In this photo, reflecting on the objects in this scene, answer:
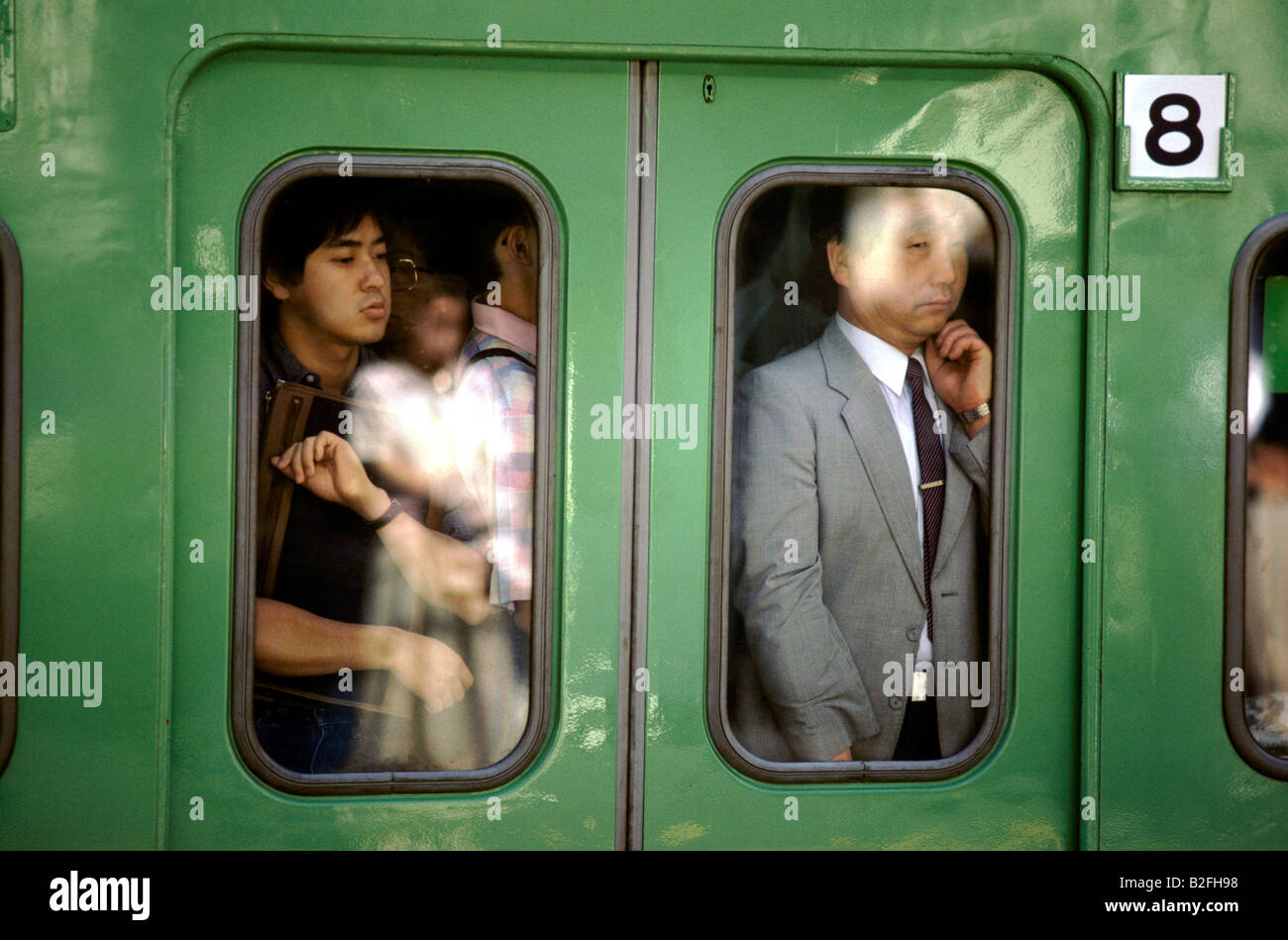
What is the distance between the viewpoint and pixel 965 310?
249 cm

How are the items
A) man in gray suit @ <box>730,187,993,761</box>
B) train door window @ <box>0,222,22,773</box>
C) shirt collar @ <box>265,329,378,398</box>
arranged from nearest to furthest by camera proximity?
train door window @ <box>0,222,22,773</box> → shirt collar @ <box>265,329,378,398</box> → man in gray suit @ <box>730,187,993,761</box>

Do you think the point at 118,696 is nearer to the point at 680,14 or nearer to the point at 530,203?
the point at 530,203

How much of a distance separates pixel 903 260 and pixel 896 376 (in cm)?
26

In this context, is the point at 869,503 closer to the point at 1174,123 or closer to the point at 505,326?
the point at 505,326

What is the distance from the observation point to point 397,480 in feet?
7.87

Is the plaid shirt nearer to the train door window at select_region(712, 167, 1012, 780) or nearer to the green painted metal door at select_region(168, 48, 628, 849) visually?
the green painted metal door at select_region(168, 48, 628, 849)

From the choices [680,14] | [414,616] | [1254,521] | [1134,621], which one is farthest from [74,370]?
[1254,521]

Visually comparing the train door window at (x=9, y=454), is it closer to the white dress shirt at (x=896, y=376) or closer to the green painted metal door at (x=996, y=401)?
the green painted metal door at (x=996, y=401)

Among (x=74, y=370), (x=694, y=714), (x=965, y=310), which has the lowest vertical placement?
(x=694, y=714)

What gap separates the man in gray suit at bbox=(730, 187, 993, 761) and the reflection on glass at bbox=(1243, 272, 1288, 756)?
0.61m

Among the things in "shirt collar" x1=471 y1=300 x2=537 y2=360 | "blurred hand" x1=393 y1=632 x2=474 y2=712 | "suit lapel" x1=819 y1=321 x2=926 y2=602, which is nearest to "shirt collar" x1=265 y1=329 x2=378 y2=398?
"shirt collar" x1=471 y1=300 x2=537 y2=360

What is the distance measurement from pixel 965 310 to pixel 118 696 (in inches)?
78.9

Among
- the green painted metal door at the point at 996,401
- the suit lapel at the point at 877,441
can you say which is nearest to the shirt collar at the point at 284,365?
the green painted metal door at the point at 996,401

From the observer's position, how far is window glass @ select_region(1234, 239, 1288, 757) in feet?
8.12
